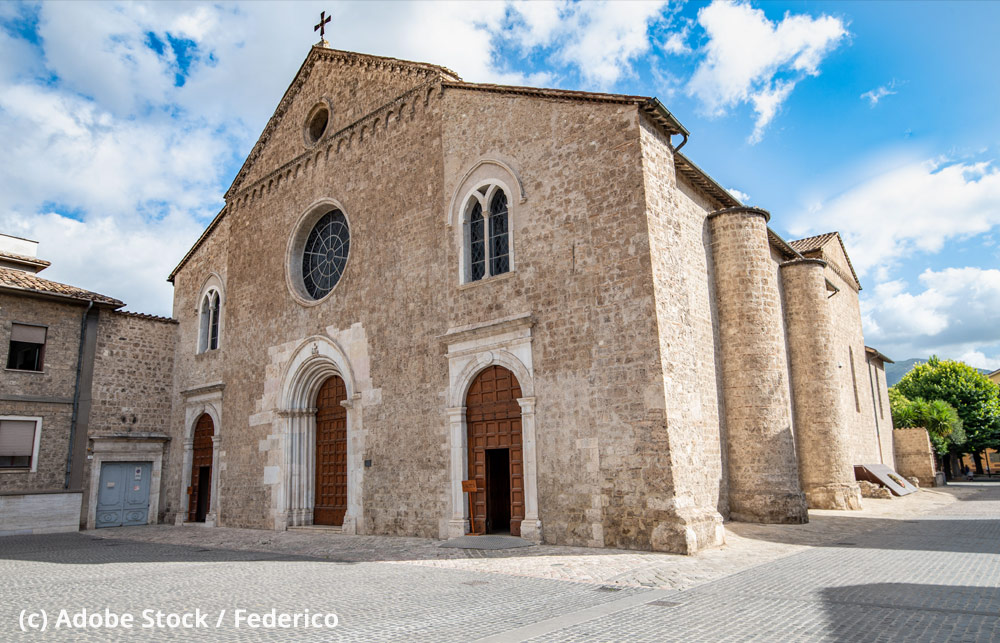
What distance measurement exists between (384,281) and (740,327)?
26.8 ft

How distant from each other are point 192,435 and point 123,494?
8.52 feet

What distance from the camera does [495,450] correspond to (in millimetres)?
12766

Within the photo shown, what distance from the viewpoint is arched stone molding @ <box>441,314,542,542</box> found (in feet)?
37.4

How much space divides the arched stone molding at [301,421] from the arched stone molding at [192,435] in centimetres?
331

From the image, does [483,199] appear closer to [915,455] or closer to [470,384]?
[470,384]

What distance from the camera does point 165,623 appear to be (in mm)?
5918

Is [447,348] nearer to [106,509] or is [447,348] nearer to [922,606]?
[922,606]

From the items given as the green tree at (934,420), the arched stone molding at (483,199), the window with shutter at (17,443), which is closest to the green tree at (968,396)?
the green tree at (934,420)

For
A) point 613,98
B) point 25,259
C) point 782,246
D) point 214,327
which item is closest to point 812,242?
point 782,246

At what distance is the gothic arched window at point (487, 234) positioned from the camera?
1303cm

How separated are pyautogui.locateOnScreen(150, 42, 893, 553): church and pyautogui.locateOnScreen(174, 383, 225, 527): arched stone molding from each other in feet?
0.31

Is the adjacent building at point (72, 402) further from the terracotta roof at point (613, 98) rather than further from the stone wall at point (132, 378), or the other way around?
the terracotta roof at point (613, 98)

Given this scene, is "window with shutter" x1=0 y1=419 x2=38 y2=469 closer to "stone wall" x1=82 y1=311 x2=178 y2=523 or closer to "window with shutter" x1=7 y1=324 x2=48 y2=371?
"stone wall" x1=82 y1=311 x2=178 y2=523

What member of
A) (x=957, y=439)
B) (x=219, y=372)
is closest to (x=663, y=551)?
(x=219, y=372)
